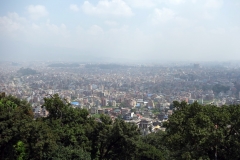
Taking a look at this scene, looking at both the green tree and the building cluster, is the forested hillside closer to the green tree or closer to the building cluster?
the green tree

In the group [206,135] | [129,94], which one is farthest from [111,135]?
[129,94]

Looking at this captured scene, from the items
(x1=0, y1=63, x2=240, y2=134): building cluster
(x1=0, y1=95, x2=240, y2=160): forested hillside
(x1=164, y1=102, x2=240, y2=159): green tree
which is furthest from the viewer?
(x1=0, y1=63, x2=240, y2=134): building cluster

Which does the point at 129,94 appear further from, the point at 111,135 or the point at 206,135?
the point at 206,135

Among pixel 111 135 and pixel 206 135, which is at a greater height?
pixel 206 135

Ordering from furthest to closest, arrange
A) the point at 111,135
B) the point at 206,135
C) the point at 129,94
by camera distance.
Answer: the point at 129,94
the point at 111,135
the point at 206,135

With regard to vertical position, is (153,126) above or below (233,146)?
below

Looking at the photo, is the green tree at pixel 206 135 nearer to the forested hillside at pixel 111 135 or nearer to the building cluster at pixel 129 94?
the forested hillside at pixel 111 135

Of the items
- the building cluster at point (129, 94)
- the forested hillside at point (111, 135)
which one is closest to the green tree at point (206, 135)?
the forested hillside at point (111, 135)

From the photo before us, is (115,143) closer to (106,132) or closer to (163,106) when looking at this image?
(106,132)

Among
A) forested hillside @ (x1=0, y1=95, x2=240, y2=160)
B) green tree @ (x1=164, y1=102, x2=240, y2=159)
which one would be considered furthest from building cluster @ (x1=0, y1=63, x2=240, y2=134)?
green tree @ (x1=164, y1=102, x2=240, y2=159)

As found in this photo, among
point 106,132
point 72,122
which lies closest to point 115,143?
point 106,132

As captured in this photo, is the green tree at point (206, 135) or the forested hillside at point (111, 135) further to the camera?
the forested hillside at point (111, 135)
